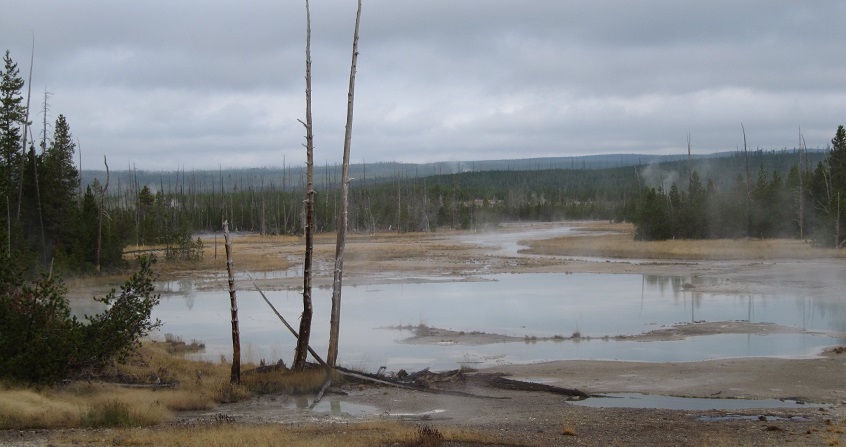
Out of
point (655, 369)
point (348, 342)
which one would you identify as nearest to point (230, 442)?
point (655, 369)

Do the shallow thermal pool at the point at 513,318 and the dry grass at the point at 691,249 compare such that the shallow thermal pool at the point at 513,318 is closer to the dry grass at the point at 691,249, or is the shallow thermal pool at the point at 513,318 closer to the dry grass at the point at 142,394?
the dry grass at the point at 142,394

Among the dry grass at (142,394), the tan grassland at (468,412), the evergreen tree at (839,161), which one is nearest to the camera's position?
the tan grassland at (468,412)

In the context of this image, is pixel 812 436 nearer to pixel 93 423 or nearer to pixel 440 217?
pixel 93 423

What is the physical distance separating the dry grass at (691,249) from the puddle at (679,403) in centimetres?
4234

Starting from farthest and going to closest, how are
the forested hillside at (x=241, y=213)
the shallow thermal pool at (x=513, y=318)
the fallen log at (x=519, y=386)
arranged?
the forested hillside at (x=241, y=213) → the shallow thermal pool at (x=513, y=318) → the fallen log at (x=519, y=386)

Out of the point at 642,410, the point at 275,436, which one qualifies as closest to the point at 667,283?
the point at 642,410

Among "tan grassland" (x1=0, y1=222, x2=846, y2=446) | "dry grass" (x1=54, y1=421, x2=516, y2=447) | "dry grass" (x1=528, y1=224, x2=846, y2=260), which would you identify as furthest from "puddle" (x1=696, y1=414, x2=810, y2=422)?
"dry grass" (x1=528, y1=224, x2=846, y2=260)

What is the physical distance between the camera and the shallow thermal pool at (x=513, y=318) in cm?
2330

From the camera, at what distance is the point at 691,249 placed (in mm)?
63094

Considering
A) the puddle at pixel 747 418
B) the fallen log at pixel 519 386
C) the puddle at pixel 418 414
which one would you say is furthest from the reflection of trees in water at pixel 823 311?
the puddle at pixel 418 414

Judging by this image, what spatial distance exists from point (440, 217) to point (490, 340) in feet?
344

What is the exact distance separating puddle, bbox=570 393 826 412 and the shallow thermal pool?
15.8 feet

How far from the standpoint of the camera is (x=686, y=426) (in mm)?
13578

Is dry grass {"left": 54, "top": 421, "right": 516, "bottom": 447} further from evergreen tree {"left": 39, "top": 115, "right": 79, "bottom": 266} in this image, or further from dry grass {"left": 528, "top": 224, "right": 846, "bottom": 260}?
dry grass {"left": 528, "top": 224, "right": 846, "bottom": 260}
